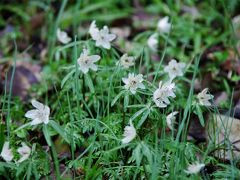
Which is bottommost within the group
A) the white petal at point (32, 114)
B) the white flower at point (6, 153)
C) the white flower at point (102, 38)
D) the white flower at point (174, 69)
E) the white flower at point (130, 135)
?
the white flower at point (6, 153)

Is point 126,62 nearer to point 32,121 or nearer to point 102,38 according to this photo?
point 102,38

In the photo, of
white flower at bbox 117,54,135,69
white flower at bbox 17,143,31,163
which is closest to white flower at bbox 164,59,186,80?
white flower at bbox 117,54,135,69

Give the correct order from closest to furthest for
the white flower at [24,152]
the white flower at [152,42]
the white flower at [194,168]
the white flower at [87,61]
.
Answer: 1. the white flower at [194,168]
2. the white flower at [24,152]
3. the white flower at [87,61]
4. the white flower at [152,42]

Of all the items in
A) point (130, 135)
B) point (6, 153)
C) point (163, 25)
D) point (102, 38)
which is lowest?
point (6, 153)

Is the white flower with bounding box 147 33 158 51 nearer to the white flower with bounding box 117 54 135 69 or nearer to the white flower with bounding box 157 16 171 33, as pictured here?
the white flower with bounding box 157 16 171 33

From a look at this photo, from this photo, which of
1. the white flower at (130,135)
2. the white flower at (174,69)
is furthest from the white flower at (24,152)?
the white flower at (174,69)

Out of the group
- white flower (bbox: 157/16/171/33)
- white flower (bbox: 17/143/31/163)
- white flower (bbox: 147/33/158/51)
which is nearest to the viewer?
white flower (bbox: 17/143/31/163)

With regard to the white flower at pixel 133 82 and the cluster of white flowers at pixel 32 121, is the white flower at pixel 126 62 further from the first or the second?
the cluster of white flowers at pixel 32 121

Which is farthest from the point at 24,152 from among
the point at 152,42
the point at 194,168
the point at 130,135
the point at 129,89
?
the point at 152,42
